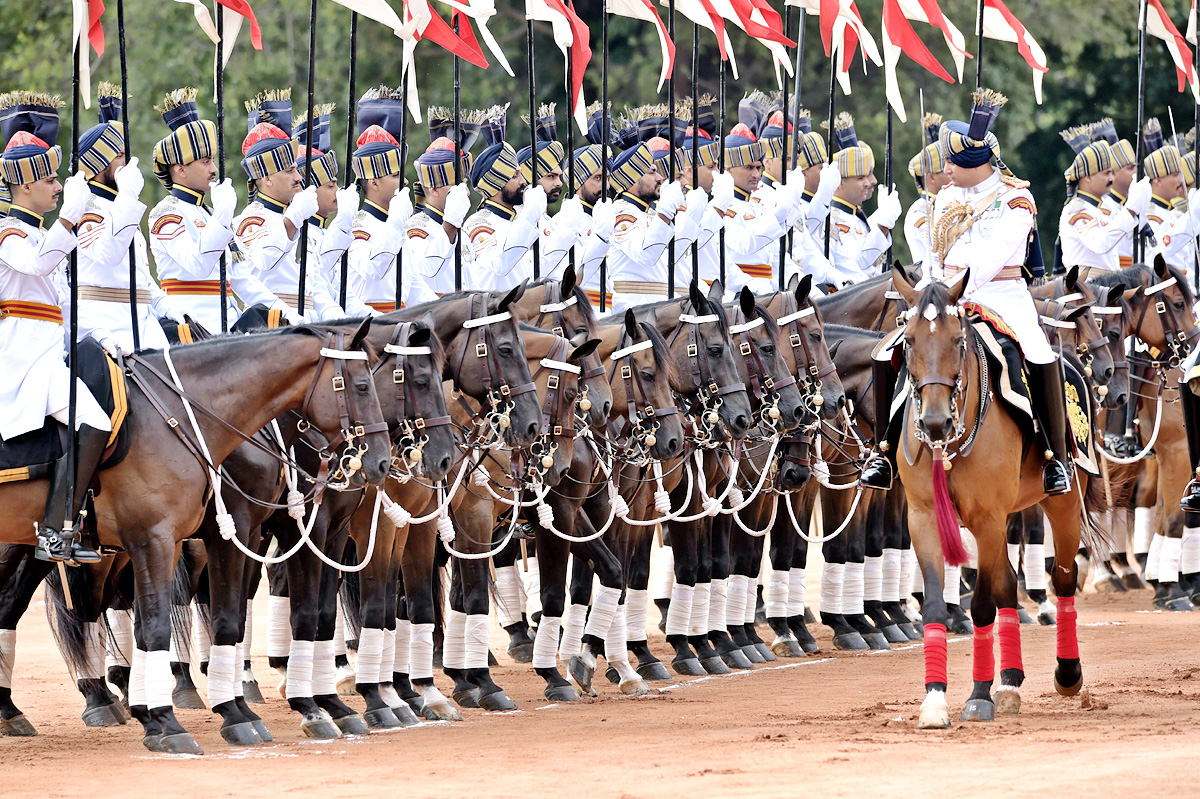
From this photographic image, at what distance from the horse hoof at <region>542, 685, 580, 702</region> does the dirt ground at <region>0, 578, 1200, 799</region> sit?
7cm

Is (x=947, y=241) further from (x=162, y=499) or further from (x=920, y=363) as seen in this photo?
(x=162, y=499)

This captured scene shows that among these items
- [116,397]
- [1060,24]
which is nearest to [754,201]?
[116,397]

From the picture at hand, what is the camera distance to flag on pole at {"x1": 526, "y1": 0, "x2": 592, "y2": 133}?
12.5 m

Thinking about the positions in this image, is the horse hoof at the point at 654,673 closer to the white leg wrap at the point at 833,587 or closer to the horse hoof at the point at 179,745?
the white leg wrap at the point at 833,587

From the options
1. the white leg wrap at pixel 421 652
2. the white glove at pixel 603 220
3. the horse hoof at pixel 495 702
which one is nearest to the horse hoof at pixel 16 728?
the white leg wrap at pixel 421 652

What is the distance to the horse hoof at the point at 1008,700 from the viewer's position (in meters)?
9.45

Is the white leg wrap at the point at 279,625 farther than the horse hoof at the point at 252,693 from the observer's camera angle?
No

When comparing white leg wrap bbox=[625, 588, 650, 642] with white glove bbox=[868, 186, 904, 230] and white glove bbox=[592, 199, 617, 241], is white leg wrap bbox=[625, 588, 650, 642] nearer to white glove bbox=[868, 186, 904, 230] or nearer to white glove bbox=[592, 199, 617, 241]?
white glove bbox=[592, 199, 617, 241]

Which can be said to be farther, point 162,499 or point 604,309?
point 604,309

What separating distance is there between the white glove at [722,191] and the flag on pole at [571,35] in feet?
3.21

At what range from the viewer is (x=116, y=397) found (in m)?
8.73

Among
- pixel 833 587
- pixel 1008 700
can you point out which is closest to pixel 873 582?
pixel 833 587

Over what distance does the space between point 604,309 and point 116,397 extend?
4896 mm

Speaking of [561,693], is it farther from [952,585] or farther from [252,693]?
[952,585]
